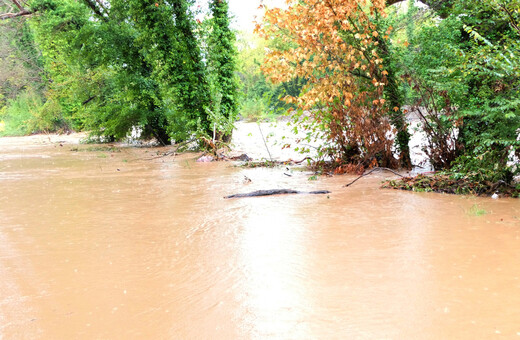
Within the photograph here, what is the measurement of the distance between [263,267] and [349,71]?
618cm

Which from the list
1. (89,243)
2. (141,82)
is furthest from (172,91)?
(89,243)

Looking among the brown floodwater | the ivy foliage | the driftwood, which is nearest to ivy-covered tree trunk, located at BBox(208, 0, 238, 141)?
the ivy foliage

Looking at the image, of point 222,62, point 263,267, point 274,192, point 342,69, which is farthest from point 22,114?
point 263,267

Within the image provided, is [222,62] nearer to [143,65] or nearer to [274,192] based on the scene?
[143,65]

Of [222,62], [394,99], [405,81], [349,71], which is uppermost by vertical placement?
[222,62]

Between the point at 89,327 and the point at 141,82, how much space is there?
15.7m

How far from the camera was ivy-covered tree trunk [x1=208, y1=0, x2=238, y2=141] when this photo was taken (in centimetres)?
1523

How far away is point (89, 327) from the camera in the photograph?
3.00 meters

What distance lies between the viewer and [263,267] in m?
4.02

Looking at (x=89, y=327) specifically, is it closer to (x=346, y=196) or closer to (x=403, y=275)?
(x=403, y=275)

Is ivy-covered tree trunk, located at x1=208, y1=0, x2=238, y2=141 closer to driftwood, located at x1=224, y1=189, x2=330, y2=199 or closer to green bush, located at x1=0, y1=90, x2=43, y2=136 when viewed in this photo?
driftwood, located at x1=224, y1=189, x2=330, y2=199

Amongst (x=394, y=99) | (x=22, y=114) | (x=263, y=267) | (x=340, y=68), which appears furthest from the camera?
(x=22, y=114)

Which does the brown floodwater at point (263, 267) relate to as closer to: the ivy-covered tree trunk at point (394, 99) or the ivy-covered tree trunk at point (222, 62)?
the ivy-covered tree trunk at point (394, 99)

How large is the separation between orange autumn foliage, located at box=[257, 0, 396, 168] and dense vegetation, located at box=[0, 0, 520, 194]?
0.09 feet
